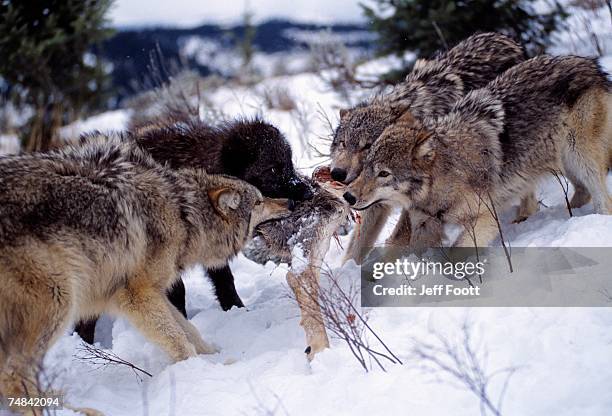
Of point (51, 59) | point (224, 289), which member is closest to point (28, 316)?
point (224, 289)

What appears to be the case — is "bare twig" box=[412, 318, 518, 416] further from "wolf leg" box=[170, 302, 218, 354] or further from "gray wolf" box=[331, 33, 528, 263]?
"gray wolf" box=[331, 33, 528, 263]

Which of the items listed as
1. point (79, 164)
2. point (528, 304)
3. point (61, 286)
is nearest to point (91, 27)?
point (79, 164)

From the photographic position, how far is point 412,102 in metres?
7.01

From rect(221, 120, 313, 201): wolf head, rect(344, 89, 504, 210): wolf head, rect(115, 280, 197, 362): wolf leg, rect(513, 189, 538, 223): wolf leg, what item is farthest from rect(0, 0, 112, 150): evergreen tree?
rect(513, 189, 538, 223): wolf leg

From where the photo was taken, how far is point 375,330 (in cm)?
475

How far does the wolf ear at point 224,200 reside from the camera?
214 inches

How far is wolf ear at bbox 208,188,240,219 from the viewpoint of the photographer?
5.43 metres

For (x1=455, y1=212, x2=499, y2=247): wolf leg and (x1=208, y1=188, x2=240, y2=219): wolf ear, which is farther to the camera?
(x1=455, y1=212, x2=499, y2=247): wolf leg

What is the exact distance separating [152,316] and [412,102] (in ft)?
12.0

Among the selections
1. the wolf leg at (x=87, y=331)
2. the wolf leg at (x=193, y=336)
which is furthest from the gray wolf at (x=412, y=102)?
the wolf leg at (x=87, y=331)

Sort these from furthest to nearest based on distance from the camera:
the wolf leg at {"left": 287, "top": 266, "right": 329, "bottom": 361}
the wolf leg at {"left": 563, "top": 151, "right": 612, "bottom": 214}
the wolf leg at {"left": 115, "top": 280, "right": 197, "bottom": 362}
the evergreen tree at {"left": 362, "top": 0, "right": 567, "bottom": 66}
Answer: the evergreen tree at {"left": 362, "top": 0, "right": 567, "bottom": 66}, the wolf leg at {"left": 563, "top": 151, "right": 612, "bottom": 214}, the wolf leg at {"left": 115, "top": 280, "right": 197, "bottom": 362}, the wolf leg at {"left": 287, "top": 266, "right": 329, "bottom": 361}

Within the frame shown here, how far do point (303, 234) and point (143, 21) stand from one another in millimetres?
21278

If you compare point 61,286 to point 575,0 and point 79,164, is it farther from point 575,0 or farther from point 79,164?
point 575,0

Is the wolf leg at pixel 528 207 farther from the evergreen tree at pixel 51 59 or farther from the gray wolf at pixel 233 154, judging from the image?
the evergreen tree at pixel 51 59
